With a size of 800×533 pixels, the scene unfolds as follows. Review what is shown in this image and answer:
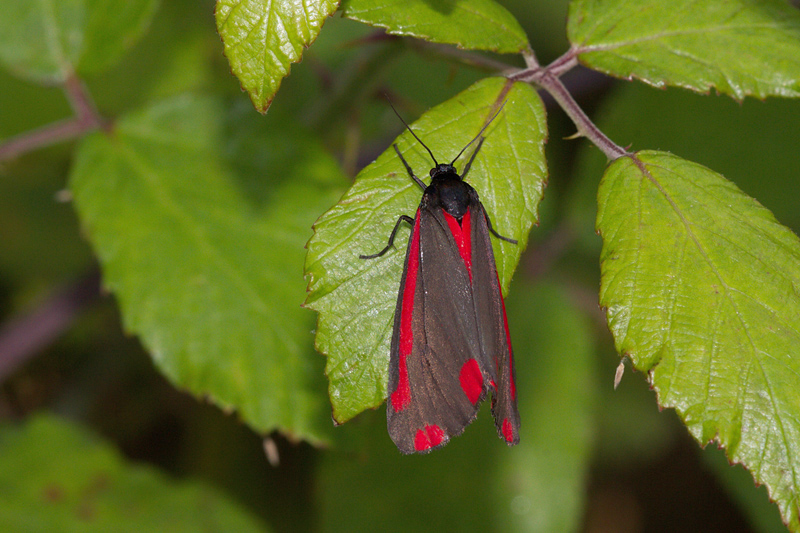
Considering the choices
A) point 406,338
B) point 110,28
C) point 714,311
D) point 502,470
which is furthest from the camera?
point 502,470

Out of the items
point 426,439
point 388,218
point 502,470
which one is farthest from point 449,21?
point 502,470

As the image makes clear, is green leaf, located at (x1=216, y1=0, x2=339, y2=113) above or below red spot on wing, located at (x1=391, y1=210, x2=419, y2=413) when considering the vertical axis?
above

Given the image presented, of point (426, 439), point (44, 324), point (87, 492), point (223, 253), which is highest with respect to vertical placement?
point (223, 253)

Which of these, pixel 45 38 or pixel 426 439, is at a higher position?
pixel 45 38

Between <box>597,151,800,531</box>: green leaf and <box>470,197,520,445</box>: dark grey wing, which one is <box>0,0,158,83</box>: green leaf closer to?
<box>470,197,520,445</box>: dark grey wing

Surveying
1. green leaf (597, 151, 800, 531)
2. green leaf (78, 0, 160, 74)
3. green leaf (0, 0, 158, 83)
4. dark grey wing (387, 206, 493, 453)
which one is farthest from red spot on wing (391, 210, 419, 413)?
green leaf (0, 0, 158, 83)

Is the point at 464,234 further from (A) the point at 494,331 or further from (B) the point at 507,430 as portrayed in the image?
(B) the point at 507,430

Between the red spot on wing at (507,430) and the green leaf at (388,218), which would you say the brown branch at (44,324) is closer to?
the green leaf at (388,218)

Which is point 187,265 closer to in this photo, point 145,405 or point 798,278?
point 798,278
